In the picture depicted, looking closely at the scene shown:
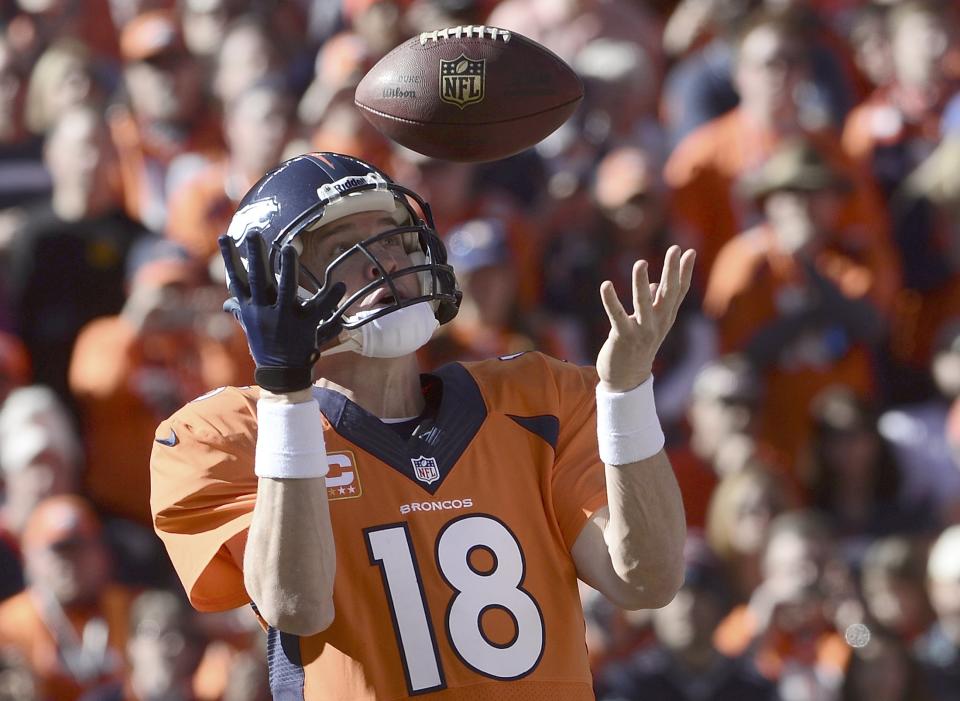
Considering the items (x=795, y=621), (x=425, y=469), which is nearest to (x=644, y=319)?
(x=425, y=469)

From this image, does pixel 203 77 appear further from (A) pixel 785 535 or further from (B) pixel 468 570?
(B) pixel 468 570

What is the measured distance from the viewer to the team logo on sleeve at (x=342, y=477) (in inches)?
106

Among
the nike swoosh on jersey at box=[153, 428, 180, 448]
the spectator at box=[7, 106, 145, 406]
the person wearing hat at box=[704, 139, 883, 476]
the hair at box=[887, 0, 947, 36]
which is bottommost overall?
the nike swoosh on jersey at box=[153, 428, 180, 448]

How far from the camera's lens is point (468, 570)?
271 centimetres

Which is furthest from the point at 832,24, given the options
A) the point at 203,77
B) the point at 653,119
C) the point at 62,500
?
the point at 62,500

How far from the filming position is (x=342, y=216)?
2.85 meters

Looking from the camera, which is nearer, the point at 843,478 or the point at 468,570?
the point at 468,570

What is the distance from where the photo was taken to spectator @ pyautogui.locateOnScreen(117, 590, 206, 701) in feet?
17.3

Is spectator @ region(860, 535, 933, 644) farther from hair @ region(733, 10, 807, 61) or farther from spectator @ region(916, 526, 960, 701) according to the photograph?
hair @ region(733, 10, 807, 61)

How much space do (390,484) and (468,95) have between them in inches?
37.0

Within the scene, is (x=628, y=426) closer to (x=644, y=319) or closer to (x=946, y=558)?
(x=644, y=319)

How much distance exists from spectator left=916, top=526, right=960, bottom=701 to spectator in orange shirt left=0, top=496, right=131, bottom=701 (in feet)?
8.52

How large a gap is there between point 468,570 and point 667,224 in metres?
3.56

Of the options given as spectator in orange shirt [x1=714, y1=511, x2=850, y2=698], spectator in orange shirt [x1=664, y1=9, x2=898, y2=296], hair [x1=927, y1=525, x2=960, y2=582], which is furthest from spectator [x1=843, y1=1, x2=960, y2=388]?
spectator in orange shirt [x1=714, y1=511, x2=850, y2=698]
